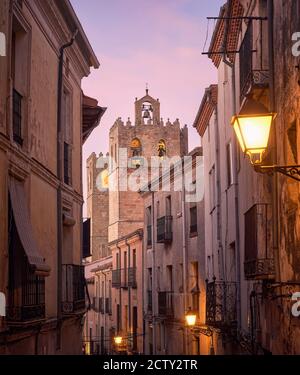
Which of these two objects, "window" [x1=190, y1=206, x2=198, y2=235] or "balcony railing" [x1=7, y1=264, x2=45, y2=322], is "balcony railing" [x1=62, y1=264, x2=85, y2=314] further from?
"window" [x1=190, y1=206, x2=198, y2=235]

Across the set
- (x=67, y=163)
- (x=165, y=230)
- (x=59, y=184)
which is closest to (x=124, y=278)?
(x=165, y=230)

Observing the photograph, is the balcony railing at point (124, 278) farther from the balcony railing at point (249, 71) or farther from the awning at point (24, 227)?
the awning at point (24, 227)

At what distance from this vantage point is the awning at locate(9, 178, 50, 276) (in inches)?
393

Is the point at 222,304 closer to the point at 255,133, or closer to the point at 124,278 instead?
the point at 255,133

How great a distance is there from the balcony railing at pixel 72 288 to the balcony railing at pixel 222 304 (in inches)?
121

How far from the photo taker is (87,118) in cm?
1833

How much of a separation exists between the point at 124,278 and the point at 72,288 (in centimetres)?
2298

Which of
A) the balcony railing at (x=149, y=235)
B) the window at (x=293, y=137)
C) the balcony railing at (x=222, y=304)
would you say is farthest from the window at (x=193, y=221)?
the window at (x=293, y=137)

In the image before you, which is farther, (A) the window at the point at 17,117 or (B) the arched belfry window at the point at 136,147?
(B) the arched belfry window at the point at 136,147

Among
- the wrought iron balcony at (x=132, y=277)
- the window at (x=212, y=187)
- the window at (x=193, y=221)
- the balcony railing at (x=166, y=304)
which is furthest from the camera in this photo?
the wrought iron balcony at (x=132, y=277)

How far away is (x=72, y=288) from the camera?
13.9m

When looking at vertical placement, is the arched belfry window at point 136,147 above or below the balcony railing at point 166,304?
above

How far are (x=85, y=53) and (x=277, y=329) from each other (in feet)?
26.4

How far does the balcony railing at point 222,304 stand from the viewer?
1570 centimetres
